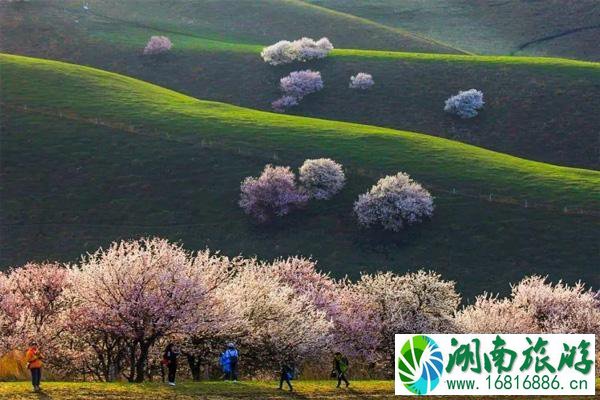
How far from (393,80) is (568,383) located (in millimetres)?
108248

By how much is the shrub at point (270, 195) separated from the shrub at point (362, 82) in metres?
49.9

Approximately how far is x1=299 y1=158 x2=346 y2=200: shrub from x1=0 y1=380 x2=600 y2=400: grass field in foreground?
160ft

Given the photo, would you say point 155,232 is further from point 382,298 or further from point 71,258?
point 382,298

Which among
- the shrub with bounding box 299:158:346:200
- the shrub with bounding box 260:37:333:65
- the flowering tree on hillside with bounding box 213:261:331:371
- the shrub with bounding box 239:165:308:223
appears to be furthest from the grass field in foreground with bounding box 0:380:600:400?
the shrub with bounding box 260:37:333:65

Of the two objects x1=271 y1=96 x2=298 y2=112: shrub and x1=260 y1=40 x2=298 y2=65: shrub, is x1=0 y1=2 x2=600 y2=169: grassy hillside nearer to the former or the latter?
x1=271 y1=96 x2=298 y2=112: shrub

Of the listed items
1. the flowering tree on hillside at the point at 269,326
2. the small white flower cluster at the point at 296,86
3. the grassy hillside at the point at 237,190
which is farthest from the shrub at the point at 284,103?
the flowering tree on hillside at the point at 269,326

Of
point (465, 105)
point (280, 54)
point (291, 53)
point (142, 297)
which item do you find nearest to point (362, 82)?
point (291, 53)

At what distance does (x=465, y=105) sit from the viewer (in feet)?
434

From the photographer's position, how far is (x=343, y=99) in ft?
453

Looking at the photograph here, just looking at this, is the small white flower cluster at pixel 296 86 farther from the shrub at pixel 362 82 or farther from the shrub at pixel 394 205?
the shrub at pixel 394 205

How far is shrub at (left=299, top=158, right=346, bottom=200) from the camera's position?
304 feet

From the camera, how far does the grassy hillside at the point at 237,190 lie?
271ft

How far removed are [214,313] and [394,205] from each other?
46.8 meters

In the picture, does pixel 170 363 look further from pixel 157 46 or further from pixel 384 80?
pixel 157 46
